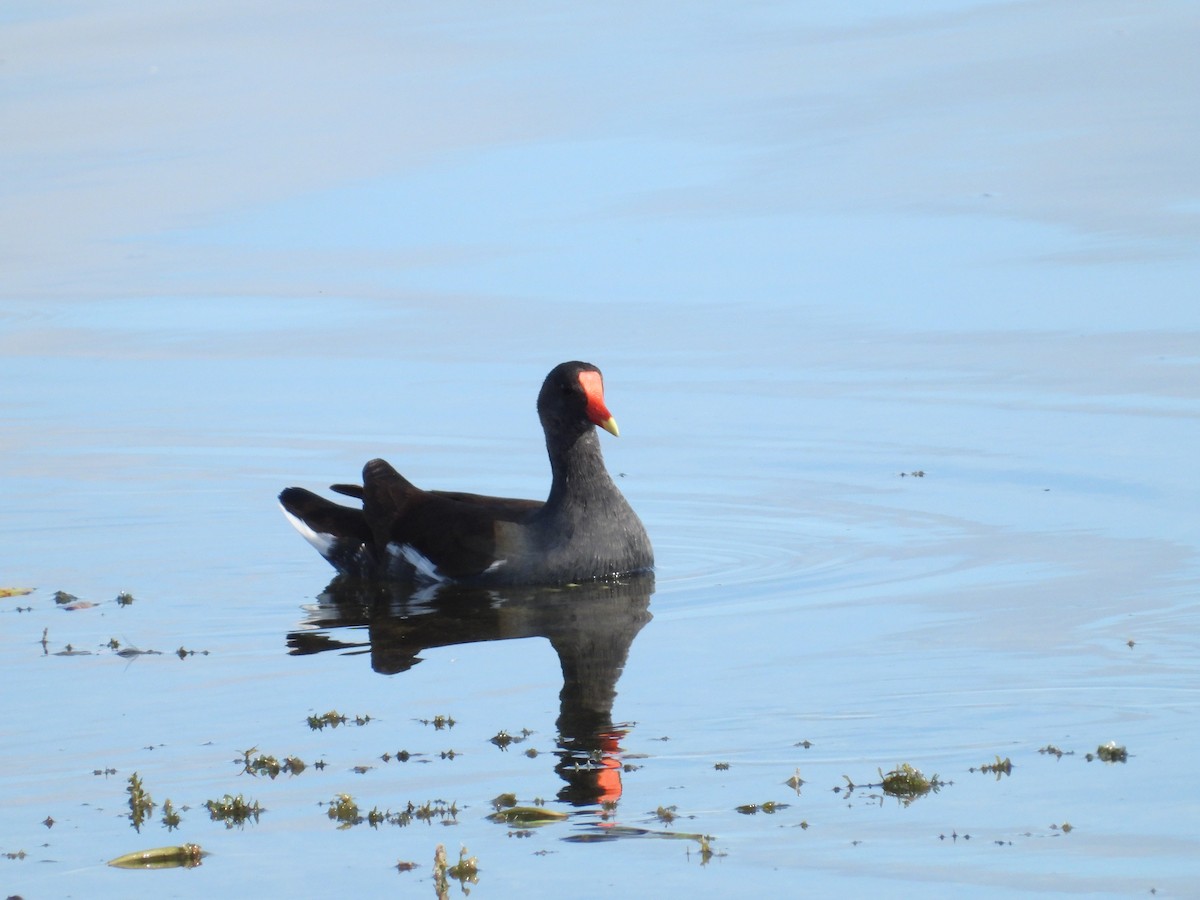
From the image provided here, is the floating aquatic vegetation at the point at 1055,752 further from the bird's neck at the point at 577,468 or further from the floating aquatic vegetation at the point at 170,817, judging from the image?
the bird's neck at the point at 577,468

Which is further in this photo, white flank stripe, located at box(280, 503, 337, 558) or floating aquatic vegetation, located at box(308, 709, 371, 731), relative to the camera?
white flank stripe, located at box(280, 503, 337, 558)

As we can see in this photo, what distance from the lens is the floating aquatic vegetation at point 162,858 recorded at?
23.1ft

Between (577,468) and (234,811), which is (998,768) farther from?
(577,468)

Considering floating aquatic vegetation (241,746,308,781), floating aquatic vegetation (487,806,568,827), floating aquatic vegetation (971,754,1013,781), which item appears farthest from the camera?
floating aquatic vegetation (241,746,308,781)

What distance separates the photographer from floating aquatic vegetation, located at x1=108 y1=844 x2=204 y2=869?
7.05 meters

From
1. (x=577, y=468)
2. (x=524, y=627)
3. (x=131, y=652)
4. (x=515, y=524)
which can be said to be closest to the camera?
(x=131, y=652)

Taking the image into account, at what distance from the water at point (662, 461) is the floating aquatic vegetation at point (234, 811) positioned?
0.06 meters

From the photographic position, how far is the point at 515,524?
11.9 meters

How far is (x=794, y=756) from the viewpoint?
26.3 feet

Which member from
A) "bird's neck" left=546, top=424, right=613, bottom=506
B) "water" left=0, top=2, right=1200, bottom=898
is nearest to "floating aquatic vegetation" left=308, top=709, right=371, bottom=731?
"water" left=0, top=2, right=1200, bottom=898

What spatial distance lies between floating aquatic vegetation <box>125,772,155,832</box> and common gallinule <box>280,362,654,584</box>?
4262mm

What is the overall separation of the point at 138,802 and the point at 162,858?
556 mm

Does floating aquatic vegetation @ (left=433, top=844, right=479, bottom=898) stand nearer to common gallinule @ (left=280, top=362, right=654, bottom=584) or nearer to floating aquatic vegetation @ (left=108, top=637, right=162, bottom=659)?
floating aquatic vegetation @ (left=108, top=637, right=162, bottom=659)

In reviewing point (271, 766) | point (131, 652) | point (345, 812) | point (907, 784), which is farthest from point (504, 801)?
point (131, 652)
